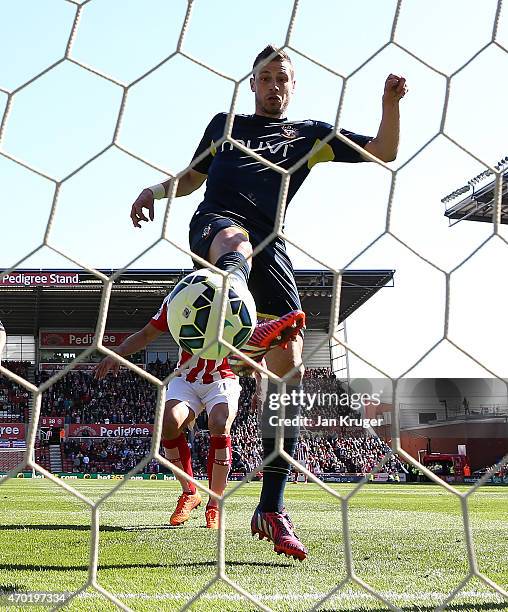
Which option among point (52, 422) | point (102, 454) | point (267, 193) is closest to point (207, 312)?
point (267, 193)

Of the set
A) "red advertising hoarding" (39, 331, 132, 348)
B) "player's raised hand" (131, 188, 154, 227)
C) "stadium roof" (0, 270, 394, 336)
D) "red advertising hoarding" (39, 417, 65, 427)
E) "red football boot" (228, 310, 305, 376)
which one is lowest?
"red football boot" (228, 310, 305, 376)

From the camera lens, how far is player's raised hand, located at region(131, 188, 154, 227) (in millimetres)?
2311

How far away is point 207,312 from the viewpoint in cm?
199

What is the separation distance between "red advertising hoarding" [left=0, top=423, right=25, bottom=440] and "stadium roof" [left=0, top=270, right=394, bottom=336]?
151 inches

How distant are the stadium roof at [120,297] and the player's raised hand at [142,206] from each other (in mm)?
18552

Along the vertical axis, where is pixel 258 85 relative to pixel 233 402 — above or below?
above

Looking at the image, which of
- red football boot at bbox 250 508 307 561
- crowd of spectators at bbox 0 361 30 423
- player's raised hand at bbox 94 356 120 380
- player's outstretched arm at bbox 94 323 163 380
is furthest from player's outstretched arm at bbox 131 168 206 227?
crowd of spectators at bbox 0 361 30 423

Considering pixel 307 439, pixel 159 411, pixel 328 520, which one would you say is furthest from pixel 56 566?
pixel 307 439

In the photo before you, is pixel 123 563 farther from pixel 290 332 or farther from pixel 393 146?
pixel 393 146

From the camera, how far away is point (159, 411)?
152cm

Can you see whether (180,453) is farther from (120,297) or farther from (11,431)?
(120,297)

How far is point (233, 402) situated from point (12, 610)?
204cm

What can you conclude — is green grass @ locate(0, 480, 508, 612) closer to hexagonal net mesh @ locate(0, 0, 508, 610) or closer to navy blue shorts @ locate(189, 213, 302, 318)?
hexagonal net mesh @ locate(0, 0, 508, 610)

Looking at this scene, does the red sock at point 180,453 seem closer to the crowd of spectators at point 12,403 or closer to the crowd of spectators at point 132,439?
the crowd of spectators at point 132,439
